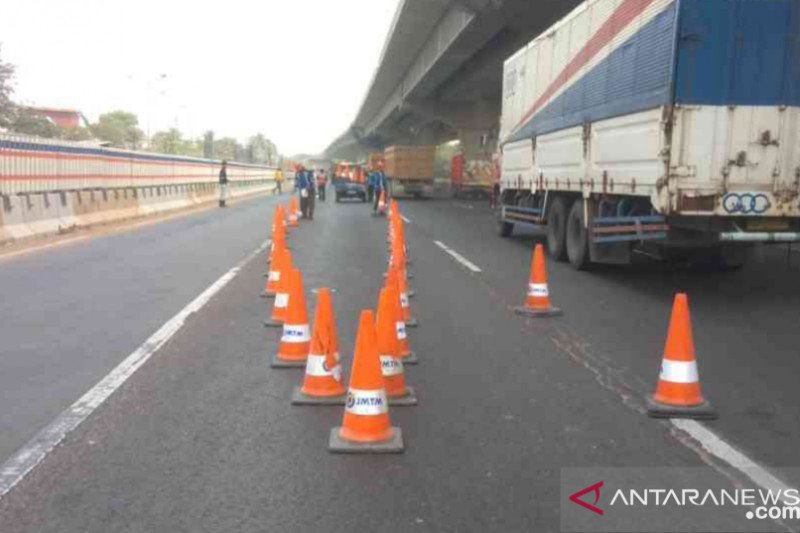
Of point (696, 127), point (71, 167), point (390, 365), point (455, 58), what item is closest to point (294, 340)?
point (390, 365)

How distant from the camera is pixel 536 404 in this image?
5.97 meters

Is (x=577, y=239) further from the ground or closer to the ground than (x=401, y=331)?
further from the ground

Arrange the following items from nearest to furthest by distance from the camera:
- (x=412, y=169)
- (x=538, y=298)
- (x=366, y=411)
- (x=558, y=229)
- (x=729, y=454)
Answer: (x=729, y=454), (x=366, y=411), (x=538, y=298), (x=558, y=229), (x=412, y=169)

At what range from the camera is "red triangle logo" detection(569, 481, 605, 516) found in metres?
4.17

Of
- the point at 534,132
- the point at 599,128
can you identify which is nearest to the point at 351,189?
the point at 534,132

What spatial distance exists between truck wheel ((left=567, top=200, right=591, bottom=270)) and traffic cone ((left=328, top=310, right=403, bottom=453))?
882 centimetres

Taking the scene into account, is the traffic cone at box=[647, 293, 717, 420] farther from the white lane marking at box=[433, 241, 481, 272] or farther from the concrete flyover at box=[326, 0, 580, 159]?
the concrete flyover at box=[326, 0, 580, 159]

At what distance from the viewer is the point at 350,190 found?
42.8 meters

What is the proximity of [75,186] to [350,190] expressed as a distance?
21.2 metres

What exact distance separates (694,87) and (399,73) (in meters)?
37.0

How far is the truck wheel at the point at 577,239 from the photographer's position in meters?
13.5

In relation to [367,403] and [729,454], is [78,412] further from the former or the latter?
[729,454]

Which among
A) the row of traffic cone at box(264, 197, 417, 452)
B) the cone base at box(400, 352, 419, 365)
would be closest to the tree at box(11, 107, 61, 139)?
the row of traffic cone at box(264, 197, 417, 452)

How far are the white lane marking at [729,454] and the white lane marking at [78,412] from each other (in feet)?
12.3
